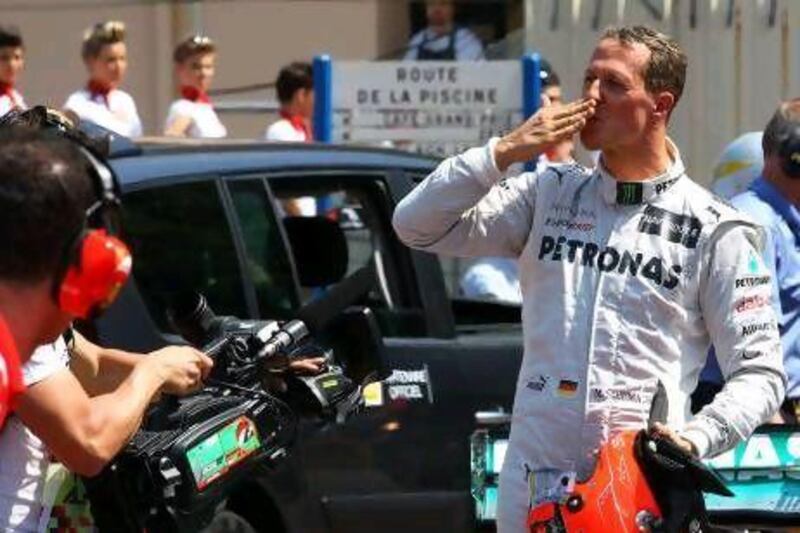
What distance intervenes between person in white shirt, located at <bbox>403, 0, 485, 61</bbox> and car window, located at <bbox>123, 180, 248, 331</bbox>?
6763 millimetres

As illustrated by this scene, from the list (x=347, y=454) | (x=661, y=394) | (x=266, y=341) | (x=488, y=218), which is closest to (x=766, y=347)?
(x=661, y=394)

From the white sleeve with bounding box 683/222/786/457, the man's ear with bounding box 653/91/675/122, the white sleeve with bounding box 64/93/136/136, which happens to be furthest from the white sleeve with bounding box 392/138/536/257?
the white sleeve with bounding box 64/93/136/136

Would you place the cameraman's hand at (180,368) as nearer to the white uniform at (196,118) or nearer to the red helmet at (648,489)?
the red helmet at (648,489)

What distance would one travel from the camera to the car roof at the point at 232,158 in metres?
6.88

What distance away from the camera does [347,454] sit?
706 cm

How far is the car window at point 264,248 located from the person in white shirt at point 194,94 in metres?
5.06

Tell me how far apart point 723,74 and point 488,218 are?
28.3ft

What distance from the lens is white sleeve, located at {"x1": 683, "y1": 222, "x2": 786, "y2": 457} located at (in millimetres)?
4598

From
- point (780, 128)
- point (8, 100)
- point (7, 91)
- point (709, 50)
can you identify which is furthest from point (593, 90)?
point (709, 50)

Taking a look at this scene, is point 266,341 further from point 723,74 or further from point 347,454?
point 723,74

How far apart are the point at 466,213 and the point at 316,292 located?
2756mm

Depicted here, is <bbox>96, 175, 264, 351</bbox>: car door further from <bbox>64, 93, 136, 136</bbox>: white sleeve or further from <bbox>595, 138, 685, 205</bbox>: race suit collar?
<bbox>64, 93, 136, 136</bbox>: white sleeve

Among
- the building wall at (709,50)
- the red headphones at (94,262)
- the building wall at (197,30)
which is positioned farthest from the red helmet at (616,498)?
the building wall at (197,30)

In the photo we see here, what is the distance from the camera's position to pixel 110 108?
12055mm
